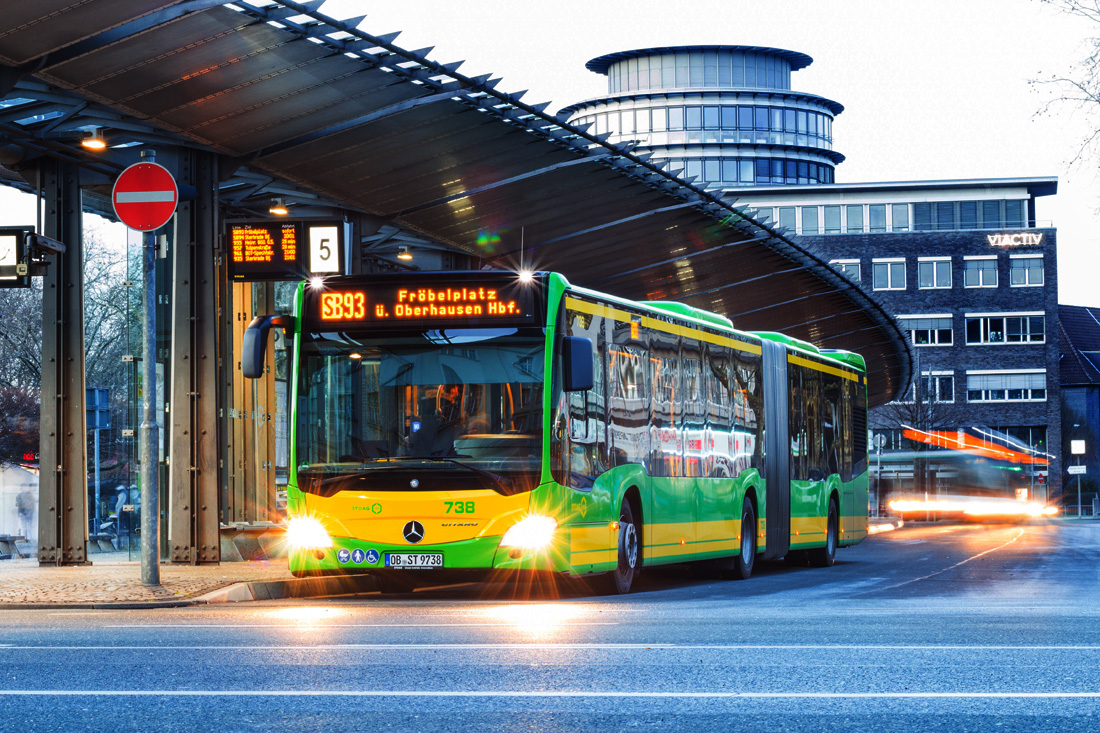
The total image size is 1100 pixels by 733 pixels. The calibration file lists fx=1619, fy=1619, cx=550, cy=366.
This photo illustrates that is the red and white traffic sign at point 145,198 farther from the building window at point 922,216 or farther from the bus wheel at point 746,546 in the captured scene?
the building window at point 922,216

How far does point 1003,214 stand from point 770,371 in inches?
3250

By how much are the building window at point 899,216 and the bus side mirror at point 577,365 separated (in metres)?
88.8

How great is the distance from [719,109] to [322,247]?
10092cm

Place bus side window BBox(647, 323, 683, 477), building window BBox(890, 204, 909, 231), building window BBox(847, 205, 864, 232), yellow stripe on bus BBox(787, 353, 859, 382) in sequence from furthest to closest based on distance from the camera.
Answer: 1. building window BBox(847, 205, 864, 232)
2. building window BBox(890, 204, 909, 231)
3. yellow stripe on bus BBox(787, 353, 859, 382)
4. bus side window BBox(647, 323, 683, 477)

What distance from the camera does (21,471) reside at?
135 feet

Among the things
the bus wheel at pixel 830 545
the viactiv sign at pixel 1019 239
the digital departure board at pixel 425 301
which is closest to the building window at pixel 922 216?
the viactiv sign at pixel 1019 239

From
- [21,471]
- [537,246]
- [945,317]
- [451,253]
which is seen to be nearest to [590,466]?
[537,246]

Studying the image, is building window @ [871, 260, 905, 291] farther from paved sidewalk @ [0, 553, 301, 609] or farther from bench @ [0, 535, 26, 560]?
paved sidewalk @ [0, 553, 301, 609]

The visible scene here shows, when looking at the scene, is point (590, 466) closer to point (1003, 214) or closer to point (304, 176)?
point (304, 176)

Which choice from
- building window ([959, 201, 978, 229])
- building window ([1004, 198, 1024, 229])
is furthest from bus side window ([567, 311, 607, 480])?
building window ([1004, 198, 1024, 229])

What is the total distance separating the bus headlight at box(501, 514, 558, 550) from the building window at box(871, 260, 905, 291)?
3447 inches

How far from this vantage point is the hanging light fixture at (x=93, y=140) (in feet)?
62.0

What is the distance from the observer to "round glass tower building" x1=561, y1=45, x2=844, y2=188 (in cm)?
11844

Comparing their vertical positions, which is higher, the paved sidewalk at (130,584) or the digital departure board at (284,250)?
the digital departure board at (284,250)
